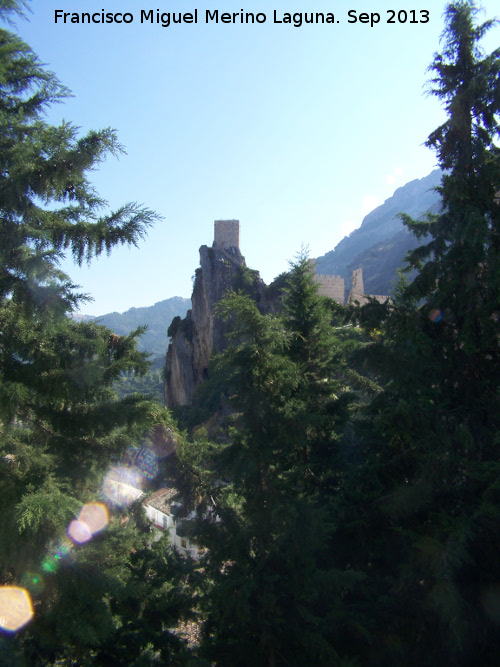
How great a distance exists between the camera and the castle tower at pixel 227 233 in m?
41.9

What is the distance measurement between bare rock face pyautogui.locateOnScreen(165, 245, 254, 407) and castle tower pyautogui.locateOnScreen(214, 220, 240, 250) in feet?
13.2

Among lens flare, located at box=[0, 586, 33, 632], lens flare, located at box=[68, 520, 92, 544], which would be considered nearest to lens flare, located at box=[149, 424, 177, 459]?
lens flare, located at box=[68, 520, 92, 544]

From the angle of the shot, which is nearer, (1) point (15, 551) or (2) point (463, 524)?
(1) point (15, 551)

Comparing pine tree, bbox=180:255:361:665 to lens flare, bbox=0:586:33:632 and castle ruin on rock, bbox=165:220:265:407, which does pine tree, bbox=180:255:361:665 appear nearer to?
lens flare, bbox=0:586:33:632

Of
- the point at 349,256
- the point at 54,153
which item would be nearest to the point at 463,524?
the point at 54,153

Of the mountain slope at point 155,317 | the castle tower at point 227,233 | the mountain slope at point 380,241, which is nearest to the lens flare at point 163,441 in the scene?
the castle tower at point 227,233

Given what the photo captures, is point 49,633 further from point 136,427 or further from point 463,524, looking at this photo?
point 463,524

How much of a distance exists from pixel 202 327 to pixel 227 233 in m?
10.8

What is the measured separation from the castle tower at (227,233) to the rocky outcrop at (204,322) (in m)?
4.45

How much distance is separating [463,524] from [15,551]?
5.17m

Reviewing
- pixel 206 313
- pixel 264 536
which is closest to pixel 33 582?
pixel 264 536

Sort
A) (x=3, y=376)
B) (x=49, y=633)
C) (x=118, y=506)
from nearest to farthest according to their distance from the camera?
(x=49, y=633), (x=3, y=376), (x=118, y=506)

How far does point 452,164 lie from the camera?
7.43m

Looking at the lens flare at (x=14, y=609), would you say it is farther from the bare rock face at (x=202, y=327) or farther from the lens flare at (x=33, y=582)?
the bare rock face at (x=202, y=327)
